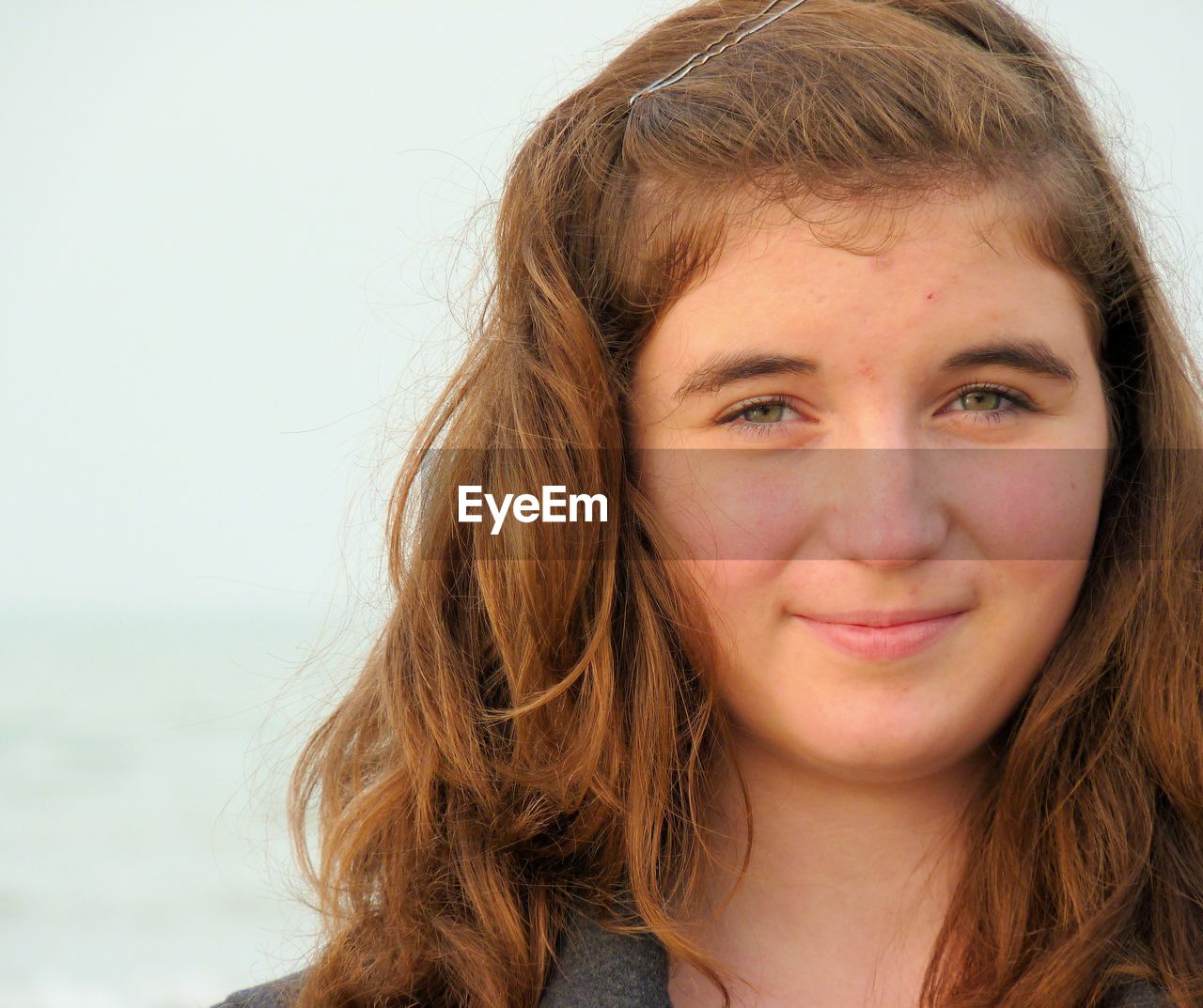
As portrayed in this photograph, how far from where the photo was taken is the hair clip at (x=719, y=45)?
78.9 inches

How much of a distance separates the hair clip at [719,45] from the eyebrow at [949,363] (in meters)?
0.49

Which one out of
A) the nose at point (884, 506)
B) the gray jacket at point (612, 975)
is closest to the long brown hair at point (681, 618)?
the gray jacket at point (612, 975)

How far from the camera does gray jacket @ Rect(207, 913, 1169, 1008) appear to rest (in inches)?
69.3

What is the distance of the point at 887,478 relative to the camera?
172 cm

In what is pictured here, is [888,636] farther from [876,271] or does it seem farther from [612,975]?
[612,975]

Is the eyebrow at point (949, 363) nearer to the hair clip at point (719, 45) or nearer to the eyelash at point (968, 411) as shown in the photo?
the eyelash at point (968, 411)

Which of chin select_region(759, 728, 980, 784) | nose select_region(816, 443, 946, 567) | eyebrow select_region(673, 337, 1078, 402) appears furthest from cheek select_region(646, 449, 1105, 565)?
chin select_region(759, 728, 980, 784)

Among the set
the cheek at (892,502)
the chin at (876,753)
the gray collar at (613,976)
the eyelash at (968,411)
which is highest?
the eyelash at (968,411)

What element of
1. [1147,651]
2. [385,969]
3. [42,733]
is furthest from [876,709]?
[42,733]

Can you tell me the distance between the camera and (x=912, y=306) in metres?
1.73

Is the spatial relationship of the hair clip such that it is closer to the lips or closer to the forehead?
the forehead

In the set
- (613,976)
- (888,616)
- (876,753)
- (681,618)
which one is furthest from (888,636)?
(613,976)

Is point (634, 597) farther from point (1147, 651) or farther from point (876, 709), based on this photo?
point (1147, 651)

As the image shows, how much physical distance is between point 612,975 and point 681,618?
0.49 meters
